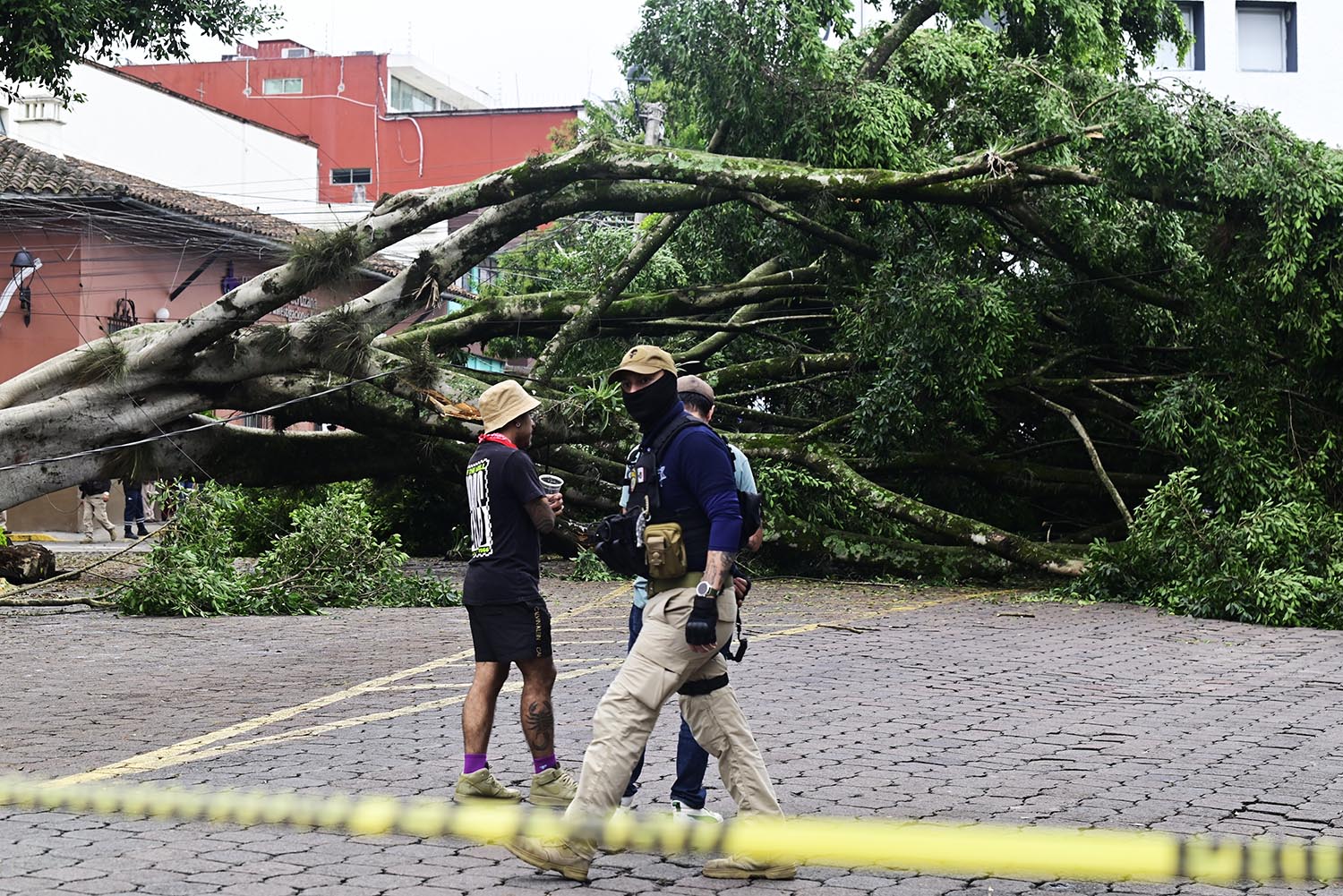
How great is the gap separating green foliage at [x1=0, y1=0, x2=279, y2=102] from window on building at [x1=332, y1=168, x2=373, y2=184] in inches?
1416

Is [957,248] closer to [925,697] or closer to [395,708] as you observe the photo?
[925,697]

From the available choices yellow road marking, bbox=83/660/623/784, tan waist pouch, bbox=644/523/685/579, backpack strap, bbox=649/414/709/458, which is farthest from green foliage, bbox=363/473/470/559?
tan waist pouch, bbox=644/523/685/579

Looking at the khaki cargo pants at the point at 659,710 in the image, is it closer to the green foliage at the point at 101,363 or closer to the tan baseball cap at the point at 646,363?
the tan baseball cap at the point at 646,363

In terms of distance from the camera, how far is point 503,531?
19.4 feet

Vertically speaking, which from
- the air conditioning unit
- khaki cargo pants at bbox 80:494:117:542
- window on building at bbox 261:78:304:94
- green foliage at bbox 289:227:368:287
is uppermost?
window on building at bbox 261:78:304:94

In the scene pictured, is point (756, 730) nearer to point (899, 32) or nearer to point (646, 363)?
point (646, 363)

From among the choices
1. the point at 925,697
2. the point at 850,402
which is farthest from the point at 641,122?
the point at 925,697

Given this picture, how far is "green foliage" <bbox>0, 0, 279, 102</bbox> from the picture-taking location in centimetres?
1416

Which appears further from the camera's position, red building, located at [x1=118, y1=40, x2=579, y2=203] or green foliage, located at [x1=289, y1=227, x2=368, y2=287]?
red building, located at [x1=118, y1=40, x2=579, y2=203]

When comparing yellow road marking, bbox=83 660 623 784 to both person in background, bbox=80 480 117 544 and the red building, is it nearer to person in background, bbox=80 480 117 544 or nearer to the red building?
person in background, bbox=80 480 117 544

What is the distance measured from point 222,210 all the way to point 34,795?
28676 millimetres

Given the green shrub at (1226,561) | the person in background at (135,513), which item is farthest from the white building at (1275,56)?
the green shrub at (1226,561)

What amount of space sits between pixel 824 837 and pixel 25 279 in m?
25.3

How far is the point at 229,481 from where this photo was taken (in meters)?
16.5
